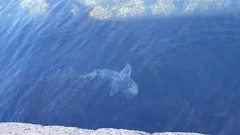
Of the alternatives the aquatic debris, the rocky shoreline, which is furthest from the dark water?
the rocky shoreline

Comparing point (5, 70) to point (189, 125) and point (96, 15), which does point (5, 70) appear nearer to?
point (96, 15)

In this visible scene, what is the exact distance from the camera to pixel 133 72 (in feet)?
31.5

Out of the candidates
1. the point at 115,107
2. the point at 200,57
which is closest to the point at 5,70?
the point at 115,107

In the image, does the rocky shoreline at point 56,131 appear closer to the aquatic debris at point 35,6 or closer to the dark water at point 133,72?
the dark water at point 133,72

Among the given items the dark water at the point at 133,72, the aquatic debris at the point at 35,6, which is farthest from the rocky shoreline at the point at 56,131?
the aquatic debris at the point at 35,6

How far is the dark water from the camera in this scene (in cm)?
832

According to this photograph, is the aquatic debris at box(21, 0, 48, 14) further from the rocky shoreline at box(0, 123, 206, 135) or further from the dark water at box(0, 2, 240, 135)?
the rocky shoreline at box(0, 123, 206, 135)

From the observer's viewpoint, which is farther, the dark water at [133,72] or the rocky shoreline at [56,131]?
the dark water at [133,72]

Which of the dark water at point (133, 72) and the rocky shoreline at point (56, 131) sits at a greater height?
the rocky shoreline at point (56, 131)

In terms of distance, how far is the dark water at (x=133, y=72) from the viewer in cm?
832

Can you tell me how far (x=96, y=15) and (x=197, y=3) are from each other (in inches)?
122

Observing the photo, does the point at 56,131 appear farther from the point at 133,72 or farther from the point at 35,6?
the point at 35,6

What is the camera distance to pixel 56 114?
30.1ft

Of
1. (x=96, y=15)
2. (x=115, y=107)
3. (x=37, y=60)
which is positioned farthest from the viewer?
(x=96, y=15)
